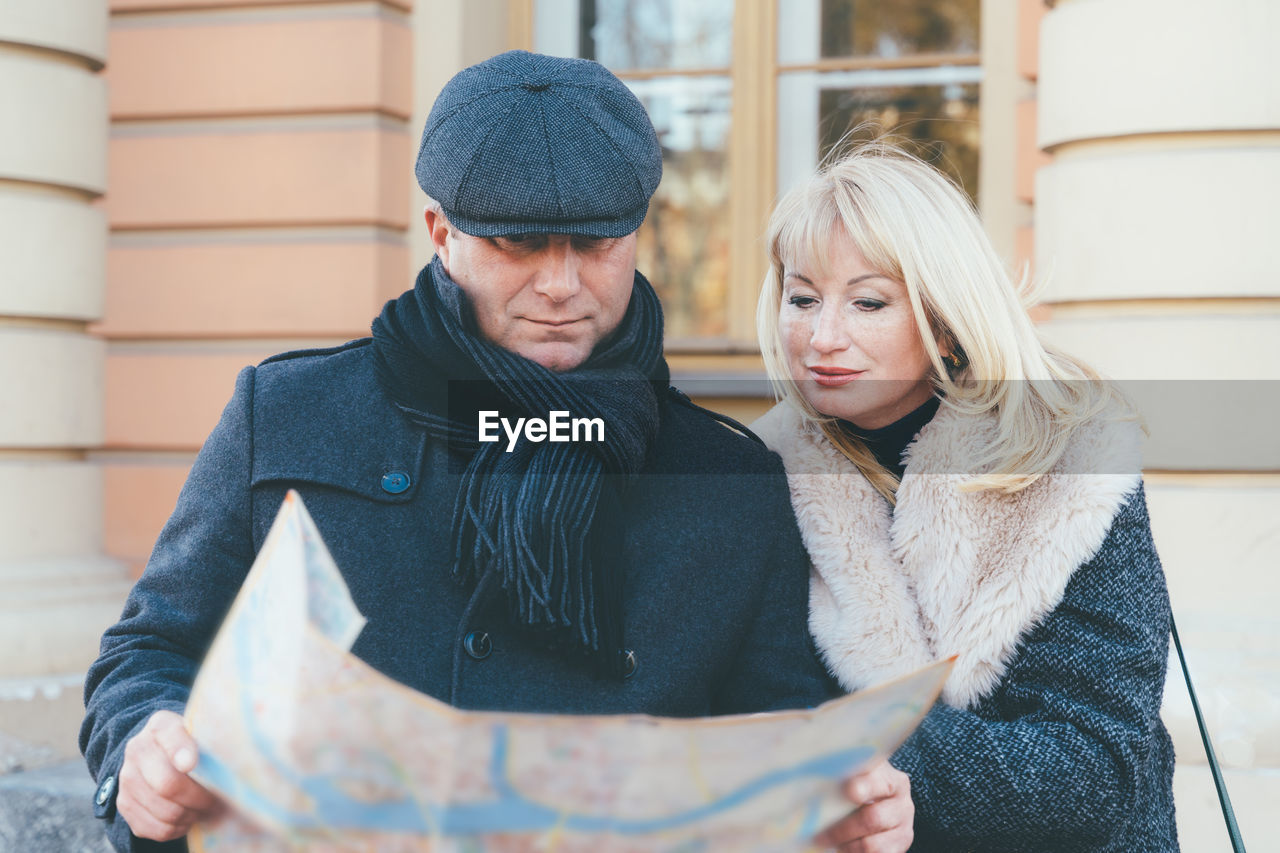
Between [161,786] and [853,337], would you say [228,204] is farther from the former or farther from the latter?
[161,786]

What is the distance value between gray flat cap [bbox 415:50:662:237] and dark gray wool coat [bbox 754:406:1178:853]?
0.59 meters

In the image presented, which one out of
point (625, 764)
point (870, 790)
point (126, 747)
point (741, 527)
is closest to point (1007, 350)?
point (741, 527)

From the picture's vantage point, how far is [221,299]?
4539 mm

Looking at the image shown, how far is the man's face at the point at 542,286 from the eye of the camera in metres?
1.68

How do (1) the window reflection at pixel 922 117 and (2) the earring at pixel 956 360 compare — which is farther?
(1) the window reflection at pixel 922 117

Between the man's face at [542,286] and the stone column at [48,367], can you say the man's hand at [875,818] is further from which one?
the stone column at [48,367]

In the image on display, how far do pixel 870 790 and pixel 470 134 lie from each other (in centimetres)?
96

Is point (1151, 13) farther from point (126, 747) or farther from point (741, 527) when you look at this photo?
point (126, 747)

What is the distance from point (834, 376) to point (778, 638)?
0.39 metres

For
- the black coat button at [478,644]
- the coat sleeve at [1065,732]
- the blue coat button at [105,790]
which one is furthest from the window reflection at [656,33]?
the blue coat button at [105,790]

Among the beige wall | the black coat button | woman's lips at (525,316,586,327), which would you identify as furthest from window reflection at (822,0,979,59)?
the black coat button

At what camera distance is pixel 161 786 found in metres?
1.16

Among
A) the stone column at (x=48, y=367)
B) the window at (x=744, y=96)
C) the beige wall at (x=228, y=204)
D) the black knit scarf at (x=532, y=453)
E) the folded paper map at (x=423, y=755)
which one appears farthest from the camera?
the window at (x=744, y=96)

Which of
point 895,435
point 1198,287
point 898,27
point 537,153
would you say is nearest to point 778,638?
point 895,435
